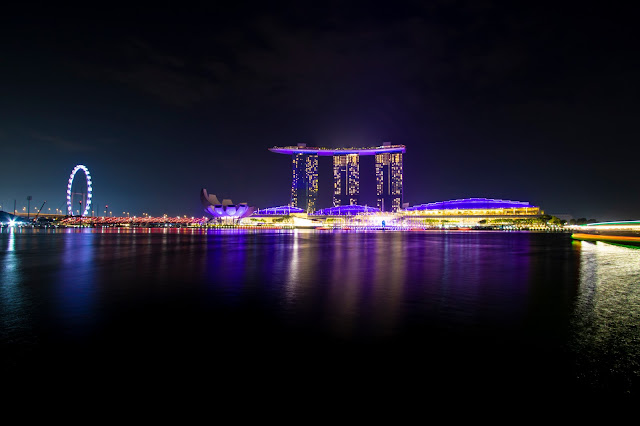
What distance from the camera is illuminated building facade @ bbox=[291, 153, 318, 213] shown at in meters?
155

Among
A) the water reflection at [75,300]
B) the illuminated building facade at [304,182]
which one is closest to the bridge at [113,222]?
the illuminated building facade at [304,182]

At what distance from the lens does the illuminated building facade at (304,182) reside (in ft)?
509

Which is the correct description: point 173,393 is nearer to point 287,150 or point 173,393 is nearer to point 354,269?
point 354,269

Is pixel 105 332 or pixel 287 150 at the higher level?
pixel 287 150

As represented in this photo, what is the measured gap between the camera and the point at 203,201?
112 m

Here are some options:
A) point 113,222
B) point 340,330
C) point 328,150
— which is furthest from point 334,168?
point 340,330

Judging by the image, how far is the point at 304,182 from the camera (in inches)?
6117

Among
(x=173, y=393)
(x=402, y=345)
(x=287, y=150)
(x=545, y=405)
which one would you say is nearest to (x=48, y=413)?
(x=173, y=393)

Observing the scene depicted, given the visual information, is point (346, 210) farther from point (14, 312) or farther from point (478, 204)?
point (14, 312)

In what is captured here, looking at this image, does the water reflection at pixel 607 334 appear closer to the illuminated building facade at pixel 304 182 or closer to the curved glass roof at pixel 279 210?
the curved glass roof at pixel 279 210

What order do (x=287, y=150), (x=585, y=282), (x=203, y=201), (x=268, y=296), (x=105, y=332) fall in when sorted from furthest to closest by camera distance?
(x=287, y=150) < (x=203, y=201) < (x=585, y=282) < (x=268, y=296) < (x=105, y=332)

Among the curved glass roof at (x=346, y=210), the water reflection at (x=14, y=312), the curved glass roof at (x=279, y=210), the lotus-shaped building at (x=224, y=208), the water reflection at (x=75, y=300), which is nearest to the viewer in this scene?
the water reflection at (x=14, y=312)

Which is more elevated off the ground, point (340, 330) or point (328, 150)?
point (328, 150)

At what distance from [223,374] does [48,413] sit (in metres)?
1.54
